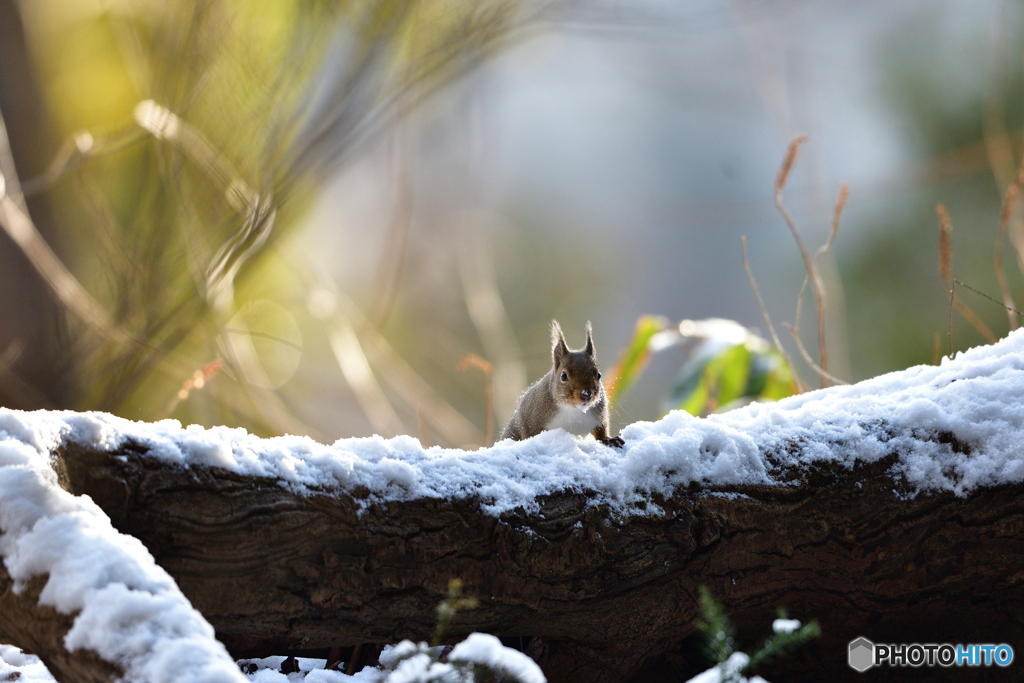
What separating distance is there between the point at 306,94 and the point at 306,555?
1.51 m

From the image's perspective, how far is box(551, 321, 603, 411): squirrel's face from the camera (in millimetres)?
1636

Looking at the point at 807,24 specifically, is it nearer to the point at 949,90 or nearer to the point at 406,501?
the point at 949,90

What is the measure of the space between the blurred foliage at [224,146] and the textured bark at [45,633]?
0.92 meters

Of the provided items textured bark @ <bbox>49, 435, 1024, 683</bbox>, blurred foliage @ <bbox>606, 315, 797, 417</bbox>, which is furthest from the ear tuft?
textured bark @ <bbox>49, 435, 1024, 683</bbox>

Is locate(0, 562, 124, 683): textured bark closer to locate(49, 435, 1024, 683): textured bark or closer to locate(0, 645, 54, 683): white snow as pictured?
locate(49, 435, 1024, 683): textured bark

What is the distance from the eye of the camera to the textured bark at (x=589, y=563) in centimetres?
97

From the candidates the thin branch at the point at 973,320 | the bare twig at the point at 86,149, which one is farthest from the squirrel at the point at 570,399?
the bare twig at the point at 86,149

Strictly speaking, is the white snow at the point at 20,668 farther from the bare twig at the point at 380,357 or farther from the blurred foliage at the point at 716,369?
the blurred foliage at the point at 716,369

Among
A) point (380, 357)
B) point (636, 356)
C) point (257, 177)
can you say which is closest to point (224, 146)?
point (257, 177)

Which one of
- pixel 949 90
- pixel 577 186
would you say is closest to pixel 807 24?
pixel 949 90

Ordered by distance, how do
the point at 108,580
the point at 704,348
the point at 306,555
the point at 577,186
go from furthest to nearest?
1. the point at 577,186
2. the point at 704,348
3. the point at 306,555
4. the point at 108,580

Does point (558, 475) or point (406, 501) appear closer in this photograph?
point (406, 501)

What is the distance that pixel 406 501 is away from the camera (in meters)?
1.06

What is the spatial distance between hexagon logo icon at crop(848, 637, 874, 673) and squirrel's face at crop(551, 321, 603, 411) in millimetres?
663
